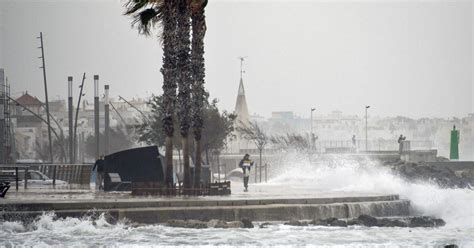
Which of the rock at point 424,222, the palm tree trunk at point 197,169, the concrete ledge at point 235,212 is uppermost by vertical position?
the palm tree trunk at point 197,169

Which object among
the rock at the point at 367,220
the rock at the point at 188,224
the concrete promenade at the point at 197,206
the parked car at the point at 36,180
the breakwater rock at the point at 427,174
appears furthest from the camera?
the breakwater rock at the point at 427,174

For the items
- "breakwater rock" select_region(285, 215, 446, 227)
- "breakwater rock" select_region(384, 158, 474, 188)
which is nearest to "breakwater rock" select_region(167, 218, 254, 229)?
"breakwater rock" select_region(285, 215, 446, 227)

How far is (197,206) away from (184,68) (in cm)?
655

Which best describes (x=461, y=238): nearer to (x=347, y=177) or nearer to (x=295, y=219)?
(x=295, y=219)

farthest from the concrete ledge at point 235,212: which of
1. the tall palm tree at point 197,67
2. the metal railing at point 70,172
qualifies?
the metal railing at point 70,172

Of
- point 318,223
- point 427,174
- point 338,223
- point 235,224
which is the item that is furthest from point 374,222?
point 427,174

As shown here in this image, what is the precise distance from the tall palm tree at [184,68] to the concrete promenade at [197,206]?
108 inches

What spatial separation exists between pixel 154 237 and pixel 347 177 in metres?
22.1

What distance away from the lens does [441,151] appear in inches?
7298

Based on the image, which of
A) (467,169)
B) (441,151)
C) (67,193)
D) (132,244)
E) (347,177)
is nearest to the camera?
(132,244)

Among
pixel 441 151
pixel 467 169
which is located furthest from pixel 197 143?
pixel 441 151

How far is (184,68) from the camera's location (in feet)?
120

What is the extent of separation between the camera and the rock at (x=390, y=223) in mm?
32612

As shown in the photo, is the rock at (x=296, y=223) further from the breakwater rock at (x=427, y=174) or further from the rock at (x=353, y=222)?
the breakwater rock at (x=427, y=174)
